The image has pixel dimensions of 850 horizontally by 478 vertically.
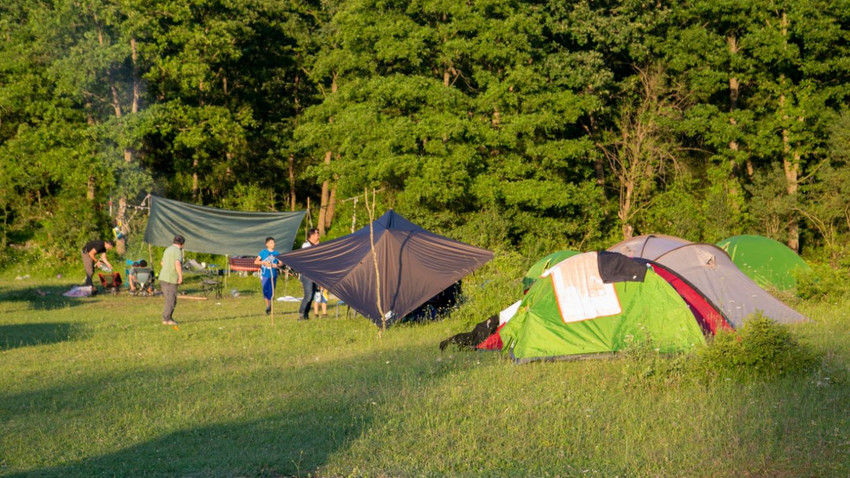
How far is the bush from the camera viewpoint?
26.0ft

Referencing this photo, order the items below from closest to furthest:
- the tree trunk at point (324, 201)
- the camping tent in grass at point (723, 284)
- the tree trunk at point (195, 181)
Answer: the camping tent in grass at point (723, 284), the tree trunk at point (195, 181), the tree trunk at point (324, 201)

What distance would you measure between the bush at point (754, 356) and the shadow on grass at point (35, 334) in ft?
30.2

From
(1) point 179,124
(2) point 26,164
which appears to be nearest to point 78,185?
(2) point 26,164

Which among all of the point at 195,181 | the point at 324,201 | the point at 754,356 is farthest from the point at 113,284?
the point at 754,356

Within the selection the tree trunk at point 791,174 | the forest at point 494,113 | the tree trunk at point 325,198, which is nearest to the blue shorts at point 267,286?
the forest at point 494,113

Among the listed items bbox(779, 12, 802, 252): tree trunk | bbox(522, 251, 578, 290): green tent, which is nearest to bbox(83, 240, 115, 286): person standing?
bbox(522, 251, 578, 290): green tent

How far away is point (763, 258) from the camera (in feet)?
58.1

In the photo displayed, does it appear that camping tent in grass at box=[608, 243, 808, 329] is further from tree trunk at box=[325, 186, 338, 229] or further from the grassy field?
tree trunk at box=[325, 186, 338, 229]

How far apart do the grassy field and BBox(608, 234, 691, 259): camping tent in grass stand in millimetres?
3658

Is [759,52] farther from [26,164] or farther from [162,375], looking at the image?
[26,164]

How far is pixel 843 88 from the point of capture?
84.5ft

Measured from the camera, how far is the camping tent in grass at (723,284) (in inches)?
475

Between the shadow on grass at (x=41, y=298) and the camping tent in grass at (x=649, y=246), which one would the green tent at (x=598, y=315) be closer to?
the camping tent in grass at (x=649, y=246)

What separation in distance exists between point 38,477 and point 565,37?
941 inches
